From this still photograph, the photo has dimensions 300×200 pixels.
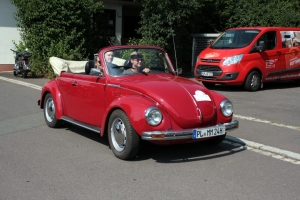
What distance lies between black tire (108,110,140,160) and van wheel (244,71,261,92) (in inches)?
315

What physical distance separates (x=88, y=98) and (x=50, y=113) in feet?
5.40

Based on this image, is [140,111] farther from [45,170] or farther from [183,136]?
[45,170]

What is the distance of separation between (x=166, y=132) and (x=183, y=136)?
0.25m

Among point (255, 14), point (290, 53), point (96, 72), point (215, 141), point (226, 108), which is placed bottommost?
point (215, 141)

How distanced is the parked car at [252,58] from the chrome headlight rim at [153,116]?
311 inches

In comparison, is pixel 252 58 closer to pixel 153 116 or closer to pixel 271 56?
pixel 271 56

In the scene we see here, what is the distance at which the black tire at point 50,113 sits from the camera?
8.30 m

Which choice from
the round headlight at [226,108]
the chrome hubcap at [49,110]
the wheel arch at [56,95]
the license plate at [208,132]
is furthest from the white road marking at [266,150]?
the chrome hubcap at [49,110]

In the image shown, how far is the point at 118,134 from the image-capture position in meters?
6.38

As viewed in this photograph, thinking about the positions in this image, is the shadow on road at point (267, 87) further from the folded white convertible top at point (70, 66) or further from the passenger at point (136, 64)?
the passenger at point (136, 64)

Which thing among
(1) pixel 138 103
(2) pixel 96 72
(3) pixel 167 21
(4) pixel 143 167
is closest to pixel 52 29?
(3) pixel 167 21

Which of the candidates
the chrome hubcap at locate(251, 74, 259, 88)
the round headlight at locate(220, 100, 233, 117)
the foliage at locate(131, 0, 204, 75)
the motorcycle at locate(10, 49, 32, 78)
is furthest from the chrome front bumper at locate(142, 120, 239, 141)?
the motorcycle at locate(10, 49, 32, 78)

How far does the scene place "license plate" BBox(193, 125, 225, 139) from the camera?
19.5 ft

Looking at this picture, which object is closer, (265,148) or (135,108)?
(135,108)
